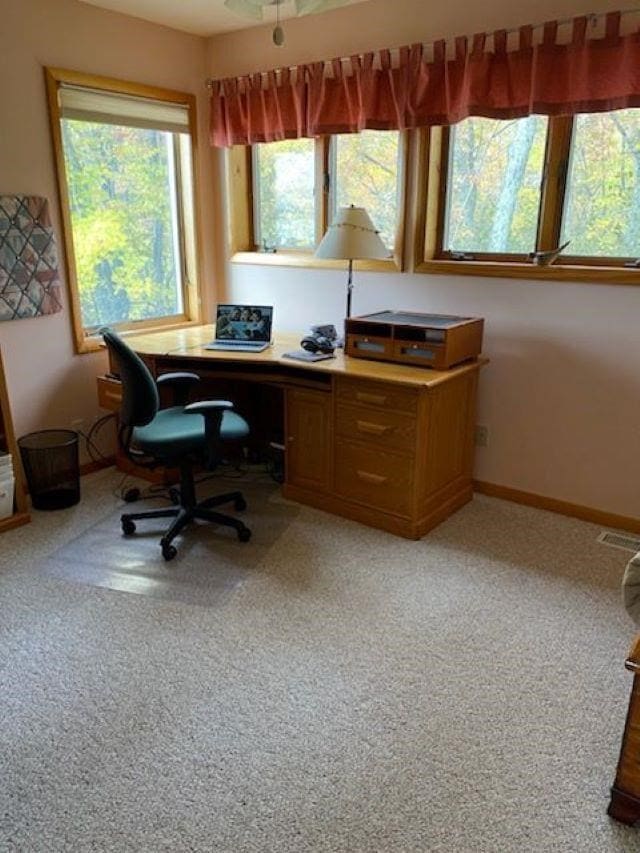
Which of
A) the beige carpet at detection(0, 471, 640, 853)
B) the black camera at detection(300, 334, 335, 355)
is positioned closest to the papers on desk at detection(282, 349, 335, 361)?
the black camera at detection(300, 334, 335, 355)

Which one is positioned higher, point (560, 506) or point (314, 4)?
point (314, 4)

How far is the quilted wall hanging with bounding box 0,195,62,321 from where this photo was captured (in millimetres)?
3143

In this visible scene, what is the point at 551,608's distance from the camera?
244cm

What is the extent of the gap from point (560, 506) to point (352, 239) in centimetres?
169

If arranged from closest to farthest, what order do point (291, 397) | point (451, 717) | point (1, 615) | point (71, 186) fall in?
point (451, 717) < point (1, 615) < point (291, 397) < point (71, 186)

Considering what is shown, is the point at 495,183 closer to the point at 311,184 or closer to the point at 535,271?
the point at 535,271

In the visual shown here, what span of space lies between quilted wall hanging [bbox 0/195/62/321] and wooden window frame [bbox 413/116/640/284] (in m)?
1.92

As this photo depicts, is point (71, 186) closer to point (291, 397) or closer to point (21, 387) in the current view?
point (21, 387)

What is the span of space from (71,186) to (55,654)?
98.5 inches

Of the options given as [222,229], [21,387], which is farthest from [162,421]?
[222,229]

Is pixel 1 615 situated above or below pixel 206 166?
below

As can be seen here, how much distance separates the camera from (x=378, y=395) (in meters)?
2.90

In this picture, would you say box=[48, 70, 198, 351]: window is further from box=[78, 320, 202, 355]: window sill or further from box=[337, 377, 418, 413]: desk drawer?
box=[337, 377, 418, 413]: desk drawer

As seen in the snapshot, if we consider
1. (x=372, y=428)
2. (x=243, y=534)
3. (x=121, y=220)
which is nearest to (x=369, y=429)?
(x=372, y=428)
